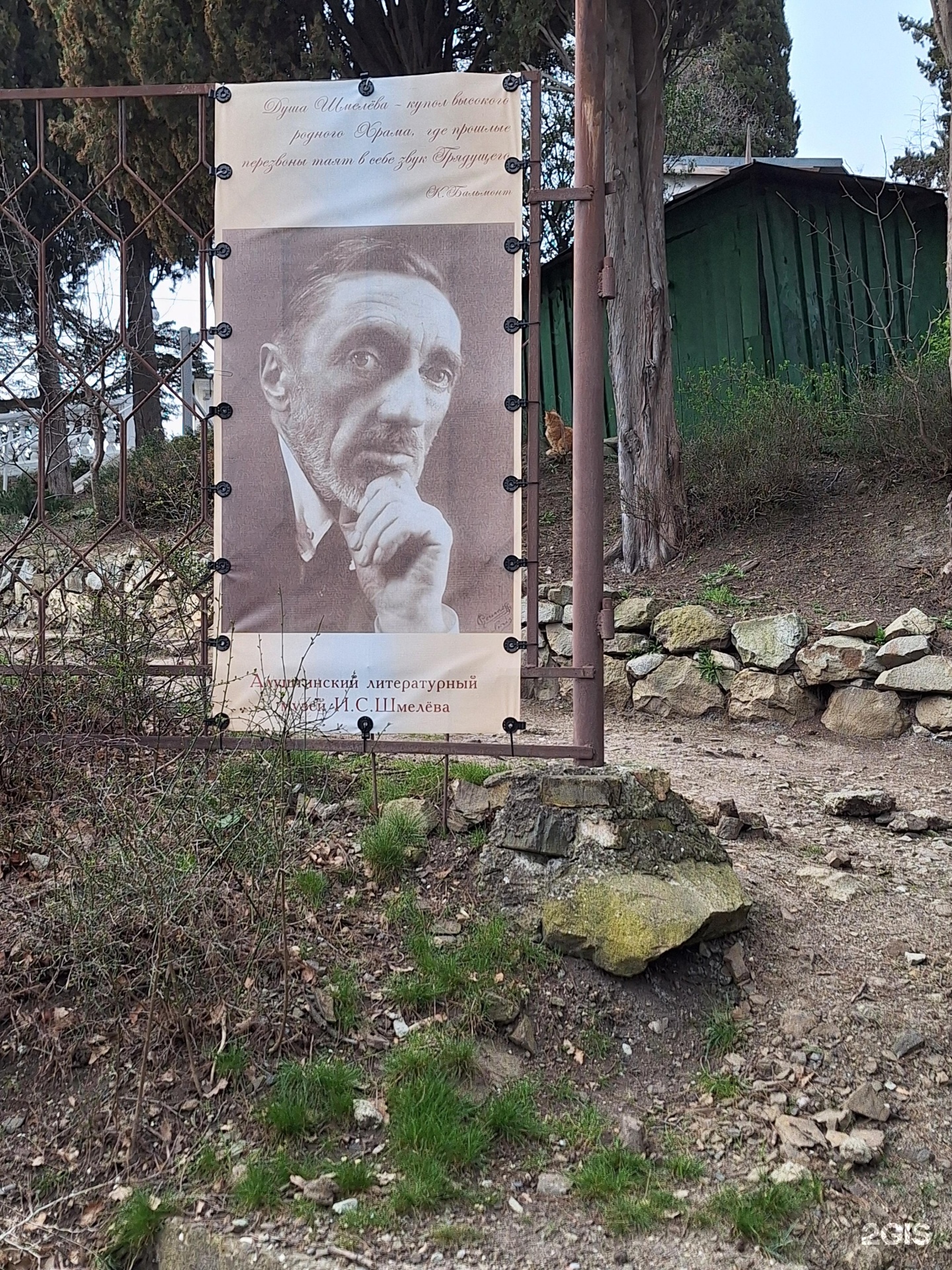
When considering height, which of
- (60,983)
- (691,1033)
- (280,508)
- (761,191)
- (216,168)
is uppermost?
(761,191)

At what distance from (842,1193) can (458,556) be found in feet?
6.45

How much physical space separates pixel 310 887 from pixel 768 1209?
4.96 feet

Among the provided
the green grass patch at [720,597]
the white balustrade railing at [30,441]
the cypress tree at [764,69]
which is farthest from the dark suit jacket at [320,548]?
the cypress tree at [764,69]

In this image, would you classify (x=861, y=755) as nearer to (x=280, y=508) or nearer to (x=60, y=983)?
(x=280, y=508)

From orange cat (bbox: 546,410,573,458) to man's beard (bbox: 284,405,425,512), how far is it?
7.38 meters

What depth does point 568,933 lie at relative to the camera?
3096 mm

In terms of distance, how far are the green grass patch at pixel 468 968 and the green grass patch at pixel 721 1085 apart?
52cm

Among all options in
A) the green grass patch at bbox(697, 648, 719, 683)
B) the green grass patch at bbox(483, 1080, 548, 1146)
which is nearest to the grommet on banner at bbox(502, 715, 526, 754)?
the green grass patch at bbox(483, 1080, 548, 1146)

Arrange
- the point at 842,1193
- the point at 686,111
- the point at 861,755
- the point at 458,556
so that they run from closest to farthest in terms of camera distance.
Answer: the point at 842,1193
the point at 458,556
the point at 861,755
the point at 686,111

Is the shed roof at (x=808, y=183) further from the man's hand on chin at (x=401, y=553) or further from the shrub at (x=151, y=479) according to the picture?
the man's hand on chin at (x=401, y=553)

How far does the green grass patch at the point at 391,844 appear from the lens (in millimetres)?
3344

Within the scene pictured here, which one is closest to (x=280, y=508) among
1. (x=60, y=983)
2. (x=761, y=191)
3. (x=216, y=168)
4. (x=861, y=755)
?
(x=216, y=168)

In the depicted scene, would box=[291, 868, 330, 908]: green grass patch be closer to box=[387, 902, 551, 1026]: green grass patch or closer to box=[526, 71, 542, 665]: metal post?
box=[387, 902, 551, 1026]: green grass patch

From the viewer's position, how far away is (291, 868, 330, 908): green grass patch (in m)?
3.18
